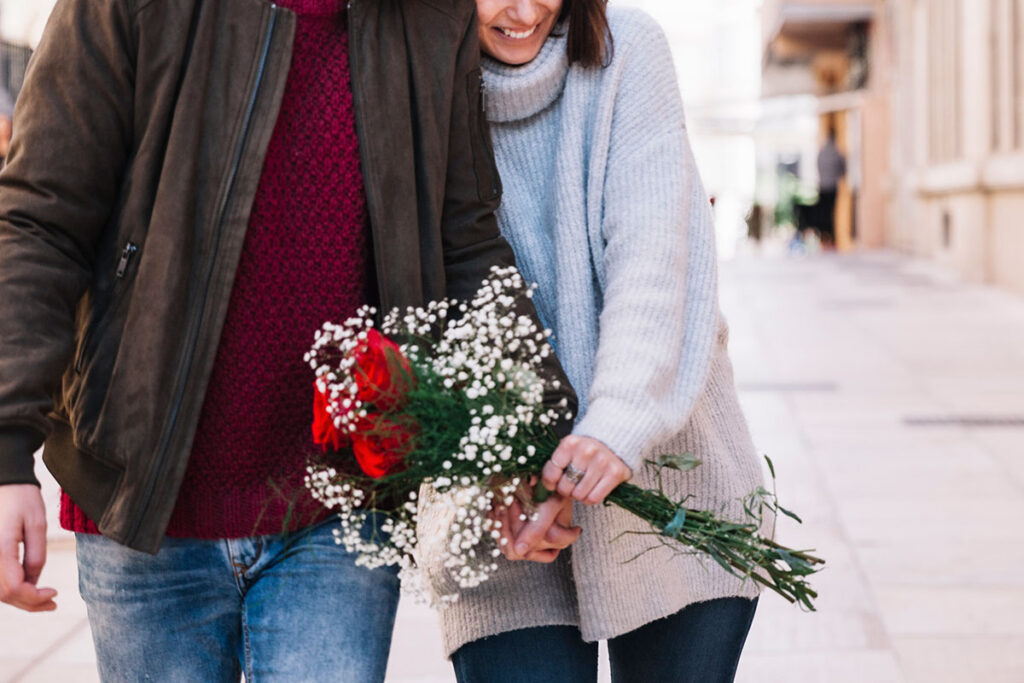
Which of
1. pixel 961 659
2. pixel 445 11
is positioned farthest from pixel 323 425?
pixel 961 659

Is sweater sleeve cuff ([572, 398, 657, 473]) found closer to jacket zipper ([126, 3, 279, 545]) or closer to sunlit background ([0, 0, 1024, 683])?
jacket zipper ([126, 3, 279, 545])

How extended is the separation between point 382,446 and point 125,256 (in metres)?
0.45

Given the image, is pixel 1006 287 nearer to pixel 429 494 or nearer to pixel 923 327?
pixel 923 327

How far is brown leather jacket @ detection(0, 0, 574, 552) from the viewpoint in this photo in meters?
1.83

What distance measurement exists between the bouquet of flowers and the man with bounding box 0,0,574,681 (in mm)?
76

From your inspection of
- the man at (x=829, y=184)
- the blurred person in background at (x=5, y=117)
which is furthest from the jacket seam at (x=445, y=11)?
the man at (x=829, y=184)

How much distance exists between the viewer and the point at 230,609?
1984mm

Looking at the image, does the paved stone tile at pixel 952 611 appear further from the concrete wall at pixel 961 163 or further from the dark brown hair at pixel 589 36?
the concrete wall at pixel 961 163

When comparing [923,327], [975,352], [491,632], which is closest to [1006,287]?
[923,327]

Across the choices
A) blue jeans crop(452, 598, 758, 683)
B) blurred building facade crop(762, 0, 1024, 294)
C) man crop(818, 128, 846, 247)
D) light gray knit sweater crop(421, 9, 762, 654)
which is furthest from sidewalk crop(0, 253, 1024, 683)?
man crop(818, 128, 846, 247)

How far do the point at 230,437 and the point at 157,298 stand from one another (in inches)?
9.2

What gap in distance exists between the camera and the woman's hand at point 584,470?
1857 mm

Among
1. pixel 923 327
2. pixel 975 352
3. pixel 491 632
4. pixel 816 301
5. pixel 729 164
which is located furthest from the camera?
pixel 729 164

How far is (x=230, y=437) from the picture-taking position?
6.32 ft
